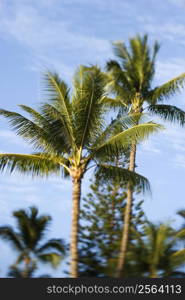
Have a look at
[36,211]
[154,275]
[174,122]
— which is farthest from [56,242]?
[174,122]

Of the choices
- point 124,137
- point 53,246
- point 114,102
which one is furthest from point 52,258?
point 114,102

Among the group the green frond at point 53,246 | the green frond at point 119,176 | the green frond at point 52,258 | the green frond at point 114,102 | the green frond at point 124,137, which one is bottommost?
the green frond at point 52,258

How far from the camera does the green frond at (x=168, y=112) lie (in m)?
21.6

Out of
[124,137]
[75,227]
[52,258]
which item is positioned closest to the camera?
[75,227]

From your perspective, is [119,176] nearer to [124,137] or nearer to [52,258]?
[124,137]

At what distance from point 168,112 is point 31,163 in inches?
237

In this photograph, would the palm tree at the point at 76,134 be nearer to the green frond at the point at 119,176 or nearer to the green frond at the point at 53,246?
the green frond at the point at 119,176

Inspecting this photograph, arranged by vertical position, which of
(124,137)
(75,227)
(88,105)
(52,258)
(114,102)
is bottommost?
(52,258)

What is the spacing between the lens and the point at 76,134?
18.3 meters

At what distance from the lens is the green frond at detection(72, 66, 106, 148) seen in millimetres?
18344

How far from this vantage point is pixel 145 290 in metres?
16.2

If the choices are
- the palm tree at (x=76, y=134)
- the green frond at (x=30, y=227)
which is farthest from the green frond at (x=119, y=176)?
the green frond at (x=30, y=227)

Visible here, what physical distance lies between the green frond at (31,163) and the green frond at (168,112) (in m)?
5.16

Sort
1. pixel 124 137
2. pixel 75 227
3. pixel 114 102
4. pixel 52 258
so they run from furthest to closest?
pixel 114 102
pixel 52 258
pixel 124 137
pixel 75 227
